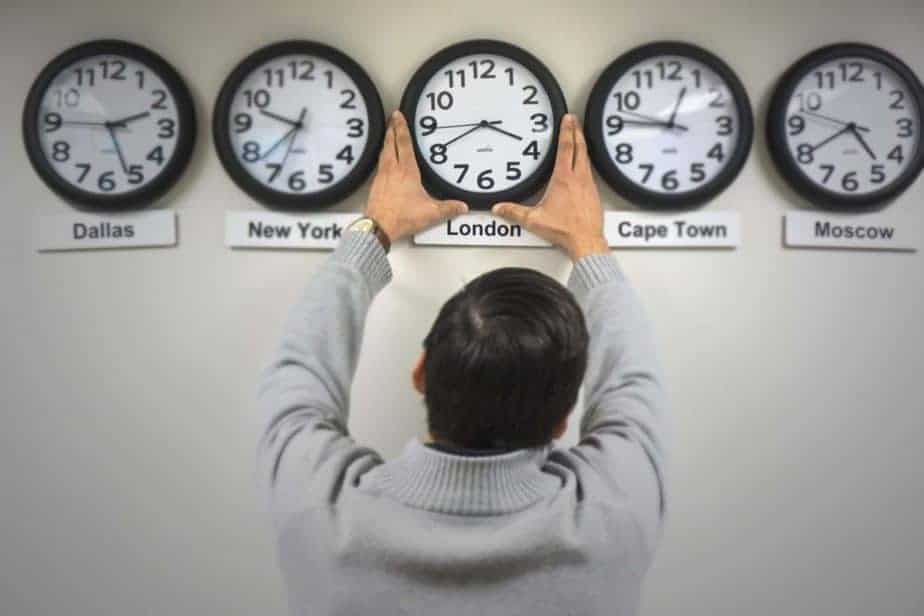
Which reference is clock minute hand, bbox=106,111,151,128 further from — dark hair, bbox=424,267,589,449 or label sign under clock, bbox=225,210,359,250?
dark hair, bbox=424,267,589,449

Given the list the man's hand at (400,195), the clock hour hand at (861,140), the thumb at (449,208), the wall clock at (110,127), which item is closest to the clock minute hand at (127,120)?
the wall clock at (110,127)

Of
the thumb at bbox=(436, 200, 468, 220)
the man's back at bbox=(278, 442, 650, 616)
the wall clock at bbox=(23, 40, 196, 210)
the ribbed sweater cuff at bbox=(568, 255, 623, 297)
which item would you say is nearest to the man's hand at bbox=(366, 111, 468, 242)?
the thumb at bbox=(436, 200, 468, 220)

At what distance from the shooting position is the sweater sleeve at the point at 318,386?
629 millimetres

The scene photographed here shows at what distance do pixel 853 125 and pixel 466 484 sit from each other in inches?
34.2

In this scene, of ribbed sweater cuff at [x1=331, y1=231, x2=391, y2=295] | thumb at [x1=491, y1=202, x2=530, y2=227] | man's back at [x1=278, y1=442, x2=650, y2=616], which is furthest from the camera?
thumb at [x1=491, y1=202, x2=530, y2=227]

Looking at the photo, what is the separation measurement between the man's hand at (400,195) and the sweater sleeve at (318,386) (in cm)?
7

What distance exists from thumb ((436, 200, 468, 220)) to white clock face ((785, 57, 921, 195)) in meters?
0.53

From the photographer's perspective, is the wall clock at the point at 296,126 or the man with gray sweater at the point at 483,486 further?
the wall clock at the point at 296,126

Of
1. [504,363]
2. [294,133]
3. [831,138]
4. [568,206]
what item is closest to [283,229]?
[294,133]

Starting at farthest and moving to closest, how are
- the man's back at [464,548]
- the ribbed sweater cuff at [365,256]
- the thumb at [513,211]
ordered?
the thumb at [513,211] < the ribbed sweater cuff at [365,256] < the man's back at [464,548]

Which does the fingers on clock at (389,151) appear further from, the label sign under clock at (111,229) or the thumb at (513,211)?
the label sign under clock at (111,229)

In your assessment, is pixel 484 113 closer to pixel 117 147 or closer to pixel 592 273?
pixel 592 273

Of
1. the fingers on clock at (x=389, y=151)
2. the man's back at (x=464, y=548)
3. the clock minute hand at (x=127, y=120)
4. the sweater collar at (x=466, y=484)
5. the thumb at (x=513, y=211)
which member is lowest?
the man's back at (x=464, y=548)

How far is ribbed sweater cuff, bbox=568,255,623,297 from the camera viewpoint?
2.78 ft
